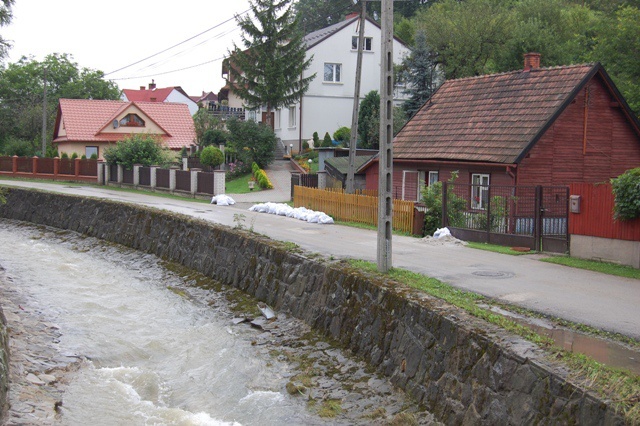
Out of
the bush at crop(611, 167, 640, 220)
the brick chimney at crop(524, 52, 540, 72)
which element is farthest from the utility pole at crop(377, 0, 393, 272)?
the brick chimney at crop(524, 52, 540, 72)

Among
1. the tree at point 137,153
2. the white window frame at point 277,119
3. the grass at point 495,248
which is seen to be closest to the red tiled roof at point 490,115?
the grass at point 495,248

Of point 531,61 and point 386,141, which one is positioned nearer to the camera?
point 386,141

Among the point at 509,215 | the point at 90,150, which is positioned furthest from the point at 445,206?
the point at 90,150

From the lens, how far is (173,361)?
43.3 ft

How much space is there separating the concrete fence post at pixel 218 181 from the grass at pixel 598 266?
21.8 meters

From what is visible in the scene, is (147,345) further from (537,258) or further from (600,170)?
(600,170)

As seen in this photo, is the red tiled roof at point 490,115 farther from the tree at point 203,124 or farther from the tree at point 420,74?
the tree at point 203,124

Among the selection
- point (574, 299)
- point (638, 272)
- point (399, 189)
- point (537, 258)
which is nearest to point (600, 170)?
point (399, 189)

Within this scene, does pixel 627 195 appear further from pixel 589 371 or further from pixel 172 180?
pixel 172 180

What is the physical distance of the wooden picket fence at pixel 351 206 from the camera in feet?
81.0

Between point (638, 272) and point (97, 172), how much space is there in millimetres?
39257

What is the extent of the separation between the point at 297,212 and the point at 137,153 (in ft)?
63.0

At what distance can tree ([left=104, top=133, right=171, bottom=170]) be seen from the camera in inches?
1769

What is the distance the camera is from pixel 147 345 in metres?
14.1
